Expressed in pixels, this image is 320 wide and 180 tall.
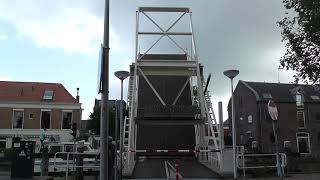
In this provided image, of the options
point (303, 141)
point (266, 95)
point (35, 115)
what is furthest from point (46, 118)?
point (303, 141)

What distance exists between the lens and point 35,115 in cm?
5928

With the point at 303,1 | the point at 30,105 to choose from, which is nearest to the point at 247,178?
the point at 303,1

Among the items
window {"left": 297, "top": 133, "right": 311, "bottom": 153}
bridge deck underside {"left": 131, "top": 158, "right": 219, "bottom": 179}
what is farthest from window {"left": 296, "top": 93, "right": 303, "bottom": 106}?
bridge deck underside {"left": 131, "top": 158, "right": 219, "bottom": 179}

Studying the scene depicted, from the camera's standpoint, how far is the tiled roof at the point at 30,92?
60.2 m

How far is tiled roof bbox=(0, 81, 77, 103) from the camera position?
6019 centimetres

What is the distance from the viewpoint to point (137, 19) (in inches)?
1385

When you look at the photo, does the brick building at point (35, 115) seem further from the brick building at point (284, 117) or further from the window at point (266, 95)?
the window at point (266, 95)

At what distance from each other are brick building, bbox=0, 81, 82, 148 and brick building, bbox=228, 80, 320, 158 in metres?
22.9

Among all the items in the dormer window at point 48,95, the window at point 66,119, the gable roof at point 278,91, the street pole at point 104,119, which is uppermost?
the gable roof at point 278,91

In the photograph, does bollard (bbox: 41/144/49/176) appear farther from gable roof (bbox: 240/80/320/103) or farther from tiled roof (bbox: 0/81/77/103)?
gable roof (bbox: 240/80/320/103)

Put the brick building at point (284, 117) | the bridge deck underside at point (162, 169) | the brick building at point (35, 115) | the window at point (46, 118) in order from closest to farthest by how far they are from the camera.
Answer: the bridge deck underside at point (162, 169)
the brick building at point (35, 115)
the window at point (46, 118)
the brick building at point (284, 117)

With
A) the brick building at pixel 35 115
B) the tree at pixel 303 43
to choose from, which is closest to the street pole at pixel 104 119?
the tree at pixel 303 43

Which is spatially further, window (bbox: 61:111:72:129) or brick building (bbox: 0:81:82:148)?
window (bbox: 61:111:72:129)

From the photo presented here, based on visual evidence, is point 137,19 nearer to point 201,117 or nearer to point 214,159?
point 201,117
